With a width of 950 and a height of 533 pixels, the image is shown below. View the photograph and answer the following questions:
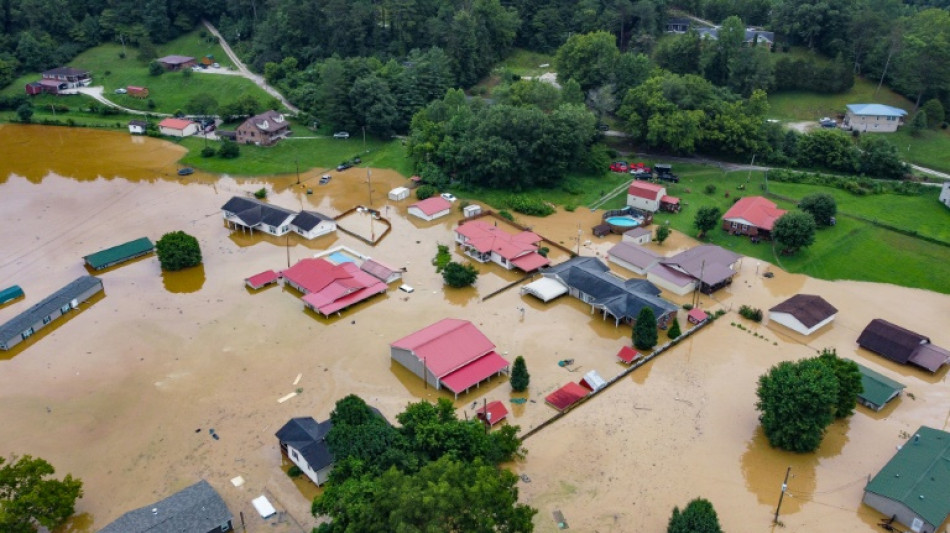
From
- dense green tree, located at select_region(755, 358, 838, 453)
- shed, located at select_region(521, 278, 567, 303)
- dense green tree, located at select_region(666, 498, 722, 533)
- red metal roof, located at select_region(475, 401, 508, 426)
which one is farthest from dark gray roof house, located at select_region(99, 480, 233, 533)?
dense green tree, located at select_region(755, 358, 838, 453)

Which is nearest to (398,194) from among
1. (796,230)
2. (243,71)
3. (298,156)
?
(298,156)

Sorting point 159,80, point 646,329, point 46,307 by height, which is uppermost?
point 646,329

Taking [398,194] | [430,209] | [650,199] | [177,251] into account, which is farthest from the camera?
[398,194]

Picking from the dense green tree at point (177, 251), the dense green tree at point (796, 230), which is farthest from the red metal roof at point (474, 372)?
the dense green tree at point (796, 230)

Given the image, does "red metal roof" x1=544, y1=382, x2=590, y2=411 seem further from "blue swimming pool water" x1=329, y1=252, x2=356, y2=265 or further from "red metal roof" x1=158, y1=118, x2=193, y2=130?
Result: "red metal roof" x1=158, y1=118, x2=193, y2=130

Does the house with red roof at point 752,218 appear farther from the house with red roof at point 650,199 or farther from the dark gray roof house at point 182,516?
the dark gray roof house at point 182,516

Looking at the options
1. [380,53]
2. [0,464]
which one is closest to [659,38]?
[380,53]

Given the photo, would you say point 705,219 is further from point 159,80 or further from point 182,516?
point 159,80
